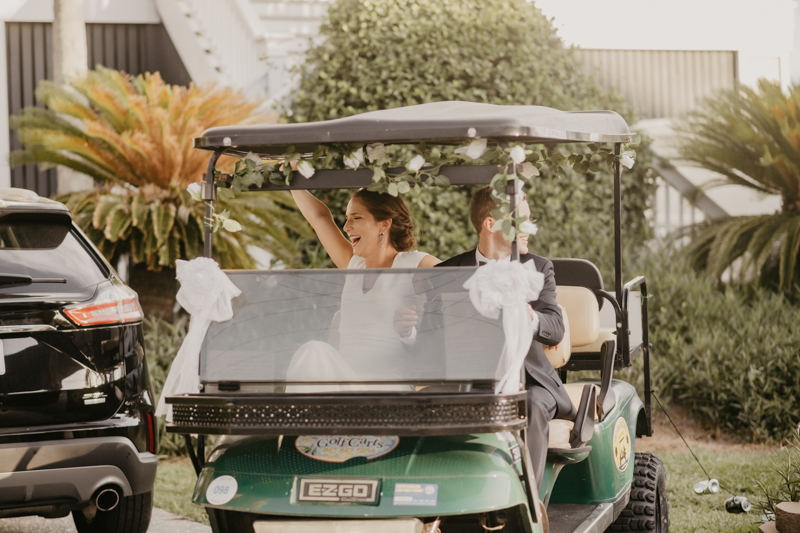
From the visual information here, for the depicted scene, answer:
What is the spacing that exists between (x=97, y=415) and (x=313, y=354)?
1.20 meters

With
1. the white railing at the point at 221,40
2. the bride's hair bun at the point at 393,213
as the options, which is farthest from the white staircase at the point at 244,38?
the bride's hair bun at the point at 393,213

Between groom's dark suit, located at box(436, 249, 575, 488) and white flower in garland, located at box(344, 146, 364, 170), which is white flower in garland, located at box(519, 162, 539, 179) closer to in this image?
groom's dark suit, located at box(436, 249, 575, 488)

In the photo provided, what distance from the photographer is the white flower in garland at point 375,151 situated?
3275 mm

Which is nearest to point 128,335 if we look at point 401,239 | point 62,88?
point 401,239

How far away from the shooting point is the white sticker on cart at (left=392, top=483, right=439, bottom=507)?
2771 mm

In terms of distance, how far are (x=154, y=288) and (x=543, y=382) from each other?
459cm

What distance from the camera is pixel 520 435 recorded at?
9.65 feet

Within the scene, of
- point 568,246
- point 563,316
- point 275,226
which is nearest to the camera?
point 563,316

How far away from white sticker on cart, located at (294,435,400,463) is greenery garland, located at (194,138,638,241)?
0.74 metres

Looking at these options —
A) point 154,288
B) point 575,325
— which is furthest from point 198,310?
point 154,288

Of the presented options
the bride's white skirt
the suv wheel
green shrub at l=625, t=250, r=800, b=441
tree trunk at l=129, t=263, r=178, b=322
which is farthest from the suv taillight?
green shrub at l=625, t=250, r=800, b=441

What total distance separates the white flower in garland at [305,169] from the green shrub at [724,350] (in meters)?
4.35

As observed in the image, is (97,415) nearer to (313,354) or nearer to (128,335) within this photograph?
(128,335)

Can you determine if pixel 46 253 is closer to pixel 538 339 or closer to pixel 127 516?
pixel 127 516
